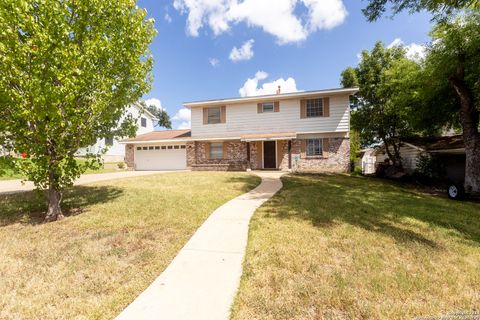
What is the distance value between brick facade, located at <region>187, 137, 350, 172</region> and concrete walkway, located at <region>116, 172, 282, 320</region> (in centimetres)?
1282

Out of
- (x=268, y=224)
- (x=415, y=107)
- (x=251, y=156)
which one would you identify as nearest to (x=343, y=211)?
(x=268, y=224)

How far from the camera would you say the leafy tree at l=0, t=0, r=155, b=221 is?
16.4 ft

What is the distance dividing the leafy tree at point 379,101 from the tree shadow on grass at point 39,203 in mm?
17840

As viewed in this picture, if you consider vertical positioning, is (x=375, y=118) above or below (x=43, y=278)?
above

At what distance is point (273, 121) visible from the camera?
17750 millimetres

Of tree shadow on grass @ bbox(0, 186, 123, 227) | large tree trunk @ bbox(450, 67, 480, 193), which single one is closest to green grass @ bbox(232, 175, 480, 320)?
large tree trunk @ bbox(450, 67, 480, 193)

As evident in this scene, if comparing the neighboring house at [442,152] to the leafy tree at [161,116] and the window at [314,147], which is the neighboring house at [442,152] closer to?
the window at [314,147]

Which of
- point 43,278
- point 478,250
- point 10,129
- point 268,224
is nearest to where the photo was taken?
point 43,278

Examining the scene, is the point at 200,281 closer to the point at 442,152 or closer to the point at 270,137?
the point at 270,137

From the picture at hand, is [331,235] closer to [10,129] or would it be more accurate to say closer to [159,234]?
[159,234]

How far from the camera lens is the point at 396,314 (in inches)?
95.2

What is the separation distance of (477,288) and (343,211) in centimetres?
333

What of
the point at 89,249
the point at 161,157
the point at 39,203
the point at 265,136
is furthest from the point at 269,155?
the point at 89,249

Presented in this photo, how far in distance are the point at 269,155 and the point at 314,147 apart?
11.6 feet
